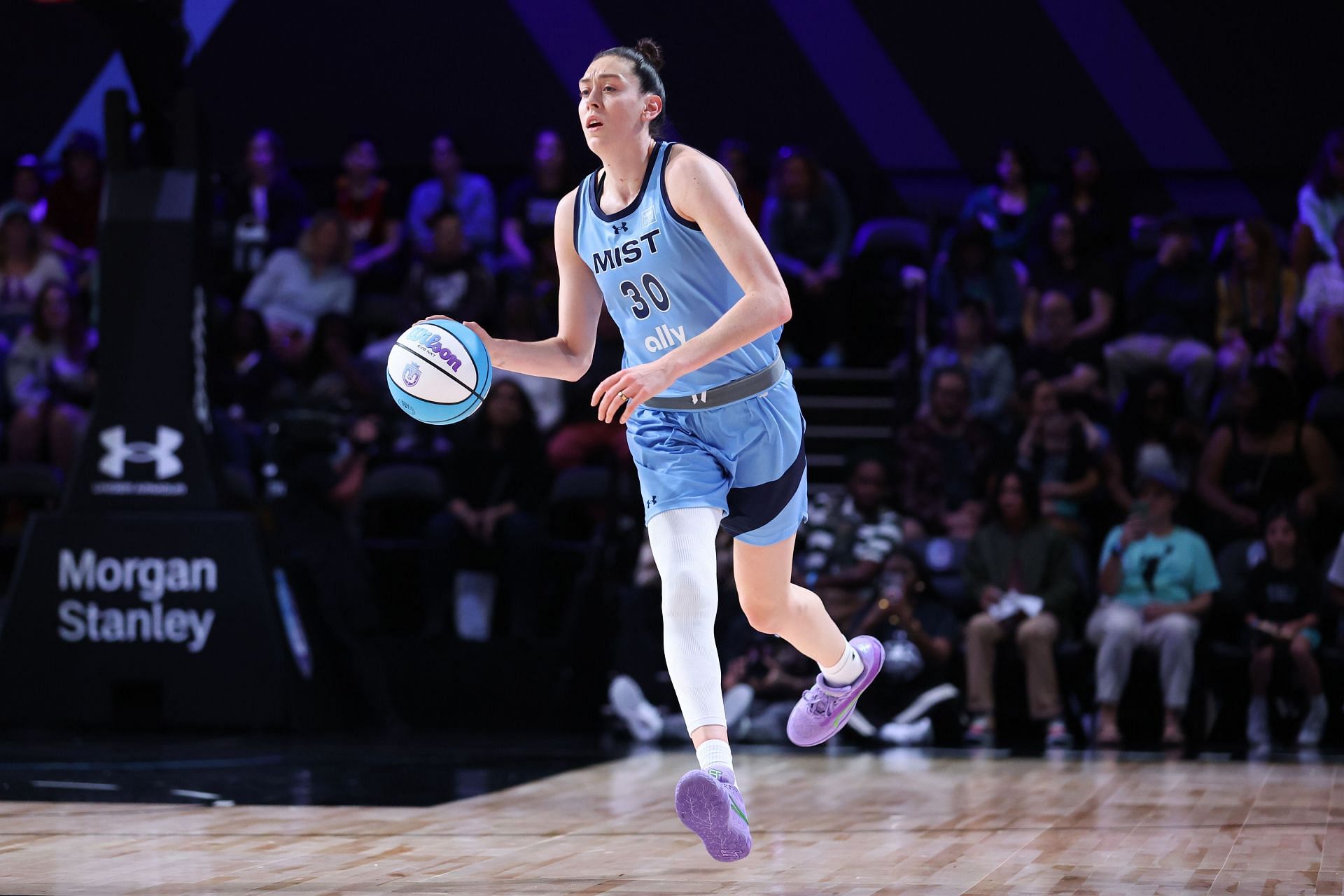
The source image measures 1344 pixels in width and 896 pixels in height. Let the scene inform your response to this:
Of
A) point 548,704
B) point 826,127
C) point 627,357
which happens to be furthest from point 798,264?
point 627,357

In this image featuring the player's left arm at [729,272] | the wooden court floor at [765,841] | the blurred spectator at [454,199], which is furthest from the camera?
the blurred spectator at [454,199]

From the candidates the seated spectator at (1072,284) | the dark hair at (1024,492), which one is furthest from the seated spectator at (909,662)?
the seated spectator at (1072,284)

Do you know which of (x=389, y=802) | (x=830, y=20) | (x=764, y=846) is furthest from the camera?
(x=830, y=20)

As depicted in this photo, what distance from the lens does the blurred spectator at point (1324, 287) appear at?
995 centimetres

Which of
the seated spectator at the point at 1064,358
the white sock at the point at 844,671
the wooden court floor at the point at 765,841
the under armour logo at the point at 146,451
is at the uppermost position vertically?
A: the seated spectator at the point at 1064,358

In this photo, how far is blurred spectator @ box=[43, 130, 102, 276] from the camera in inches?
471

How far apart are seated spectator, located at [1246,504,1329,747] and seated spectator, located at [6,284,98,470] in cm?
657

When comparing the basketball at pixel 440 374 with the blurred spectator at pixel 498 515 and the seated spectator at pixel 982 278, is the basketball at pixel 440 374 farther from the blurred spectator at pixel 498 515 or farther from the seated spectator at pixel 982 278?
the seated spectator at pixel 982 278

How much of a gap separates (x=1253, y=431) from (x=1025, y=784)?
132 inches

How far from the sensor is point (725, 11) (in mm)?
13250

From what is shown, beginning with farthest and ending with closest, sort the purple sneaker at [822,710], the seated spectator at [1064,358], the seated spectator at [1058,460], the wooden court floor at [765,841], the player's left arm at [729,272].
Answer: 1. the seated spectator at [1064,358]
2. the seated spectator at [1058,460]
3. the purple sneaker at [822,710]
4. the wooden court floor at [765,841]
5. the player's left arm at [729,272]

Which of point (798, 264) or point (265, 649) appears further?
point (798, 264)

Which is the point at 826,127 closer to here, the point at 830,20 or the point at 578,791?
the point at 830,20

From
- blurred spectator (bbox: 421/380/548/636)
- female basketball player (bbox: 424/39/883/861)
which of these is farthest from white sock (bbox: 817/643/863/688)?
blurred spectator (bbox: 421/380/548/636)
